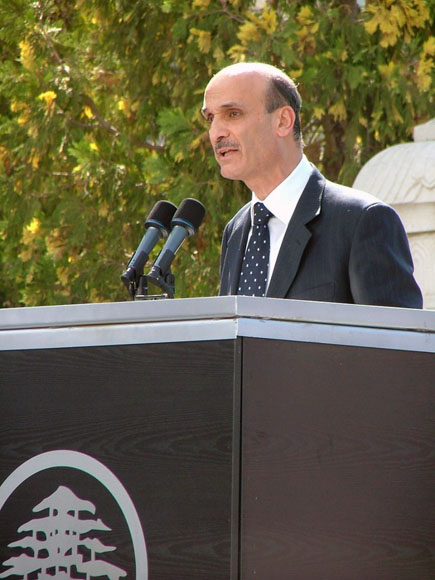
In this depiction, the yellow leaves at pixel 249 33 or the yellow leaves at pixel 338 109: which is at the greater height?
the yellow leaves at pixel 249 33

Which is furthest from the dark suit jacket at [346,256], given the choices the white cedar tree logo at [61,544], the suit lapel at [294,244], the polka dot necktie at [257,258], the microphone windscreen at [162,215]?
the white cedar tree logo at [61,544]

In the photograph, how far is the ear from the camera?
122 inches

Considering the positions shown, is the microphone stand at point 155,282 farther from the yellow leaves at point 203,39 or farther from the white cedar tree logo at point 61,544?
the yellow leaves at point 203,39

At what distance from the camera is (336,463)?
204 cm

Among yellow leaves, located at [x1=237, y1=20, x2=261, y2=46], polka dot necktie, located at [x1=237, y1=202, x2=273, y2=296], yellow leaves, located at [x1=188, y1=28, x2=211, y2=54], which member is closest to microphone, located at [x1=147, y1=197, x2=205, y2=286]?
polka dot necktie, located at [x1=237, y1=202, x2=273, y2=296]

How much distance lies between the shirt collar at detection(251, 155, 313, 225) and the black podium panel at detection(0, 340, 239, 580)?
3.27 ft

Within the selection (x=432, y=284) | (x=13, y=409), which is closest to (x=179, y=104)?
(x=432, y=284)

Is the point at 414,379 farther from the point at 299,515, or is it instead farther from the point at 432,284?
the point at 432,284

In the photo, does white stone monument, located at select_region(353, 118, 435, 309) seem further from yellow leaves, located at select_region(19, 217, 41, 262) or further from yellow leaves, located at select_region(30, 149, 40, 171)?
yellow leaves, located at select_region(19, 217, 41, 262)

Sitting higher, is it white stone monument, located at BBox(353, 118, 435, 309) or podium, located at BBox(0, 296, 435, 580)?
white stone monument, located at BBox(353, 118, 435, 309)

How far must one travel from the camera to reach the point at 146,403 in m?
2.03

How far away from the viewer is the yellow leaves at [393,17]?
6992 millimetres

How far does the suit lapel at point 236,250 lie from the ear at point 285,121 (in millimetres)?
225

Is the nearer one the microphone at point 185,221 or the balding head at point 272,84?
the microphone at point 185,221
